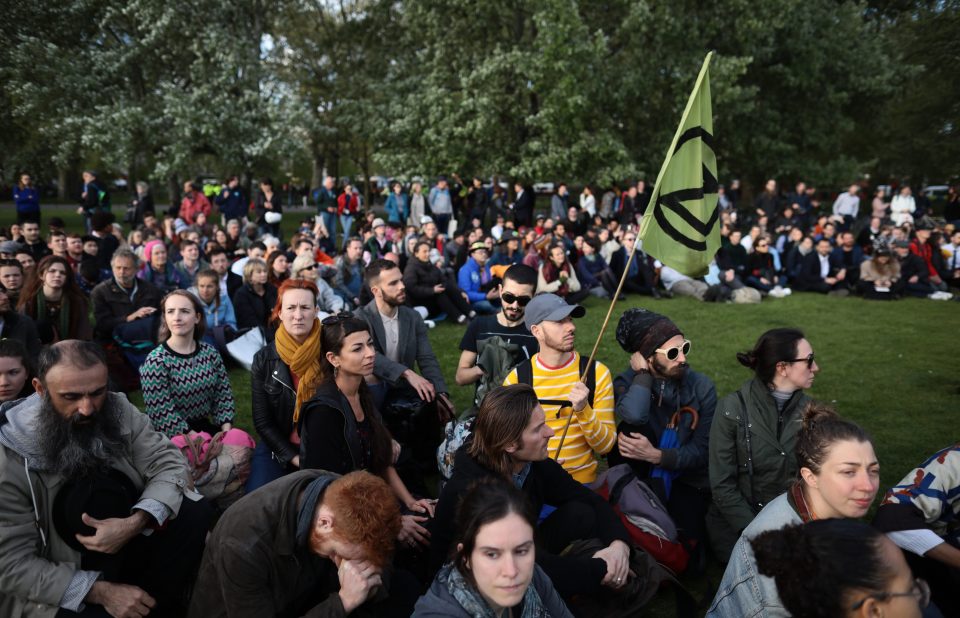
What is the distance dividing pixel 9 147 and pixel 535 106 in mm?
15877

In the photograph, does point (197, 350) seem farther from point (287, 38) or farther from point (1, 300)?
point (287, 38)

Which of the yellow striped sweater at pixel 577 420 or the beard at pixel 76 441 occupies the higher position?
the beard at pixel 76 441

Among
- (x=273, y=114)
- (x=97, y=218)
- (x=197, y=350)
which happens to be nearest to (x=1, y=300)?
(x=197, y=350)

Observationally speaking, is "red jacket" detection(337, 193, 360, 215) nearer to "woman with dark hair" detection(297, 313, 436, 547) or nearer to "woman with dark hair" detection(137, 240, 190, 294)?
"woman with dark hair" detection(137, 240, 190, 294)

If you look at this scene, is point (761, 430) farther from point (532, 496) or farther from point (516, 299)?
point (516, 299)

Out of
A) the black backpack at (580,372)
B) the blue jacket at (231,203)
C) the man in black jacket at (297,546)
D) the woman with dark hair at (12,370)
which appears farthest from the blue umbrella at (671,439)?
the blue jacket at (231,203)

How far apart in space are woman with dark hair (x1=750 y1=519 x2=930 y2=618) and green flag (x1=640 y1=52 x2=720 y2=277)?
109 inches

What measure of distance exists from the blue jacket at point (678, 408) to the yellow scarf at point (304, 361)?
6.30 ft

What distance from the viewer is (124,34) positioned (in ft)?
66.1

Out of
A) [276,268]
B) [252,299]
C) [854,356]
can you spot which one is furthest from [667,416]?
[854,356]

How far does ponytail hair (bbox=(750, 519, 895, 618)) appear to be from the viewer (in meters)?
1.96

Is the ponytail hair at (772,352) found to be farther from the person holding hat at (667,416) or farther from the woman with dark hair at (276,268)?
the woman with dark hair at (276,268)

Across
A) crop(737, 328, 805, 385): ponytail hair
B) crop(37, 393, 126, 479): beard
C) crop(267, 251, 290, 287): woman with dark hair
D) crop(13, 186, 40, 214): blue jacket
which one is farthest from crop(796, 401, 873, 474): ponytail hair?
crop(13, 186, 40, 214): blue jacket

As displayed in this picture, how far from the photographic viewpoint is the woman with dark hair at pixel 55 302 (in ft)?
20.6
